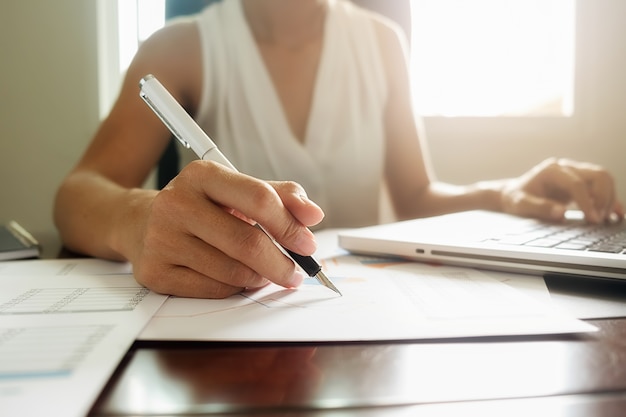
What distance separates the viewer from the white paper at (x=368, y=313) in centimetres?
29

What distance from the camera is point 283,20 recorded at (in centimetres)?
97

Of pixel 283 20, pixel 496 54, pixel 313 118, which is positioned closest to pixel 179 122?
pixel 313 118

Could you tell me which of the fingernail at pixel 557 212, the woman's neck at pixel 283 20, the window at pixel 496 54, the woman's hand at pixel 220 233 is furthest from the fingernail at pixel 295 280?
the window at pixel 496 54

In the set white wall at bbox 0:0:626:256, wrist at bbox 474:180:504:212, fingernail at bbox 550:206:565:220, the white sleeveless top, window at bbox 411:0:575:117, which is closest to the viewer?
fingernail at bbox 550:206:565:220

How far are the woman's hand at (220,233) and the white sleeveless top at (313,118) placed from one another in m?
0.53

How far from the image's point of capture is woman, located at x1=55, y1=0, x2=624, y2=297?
689 mm

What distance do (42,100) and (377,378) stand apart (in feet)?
3.40

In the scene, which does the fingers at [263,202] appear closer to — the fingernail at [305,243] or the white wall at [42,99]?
the fingernail at [305,243]

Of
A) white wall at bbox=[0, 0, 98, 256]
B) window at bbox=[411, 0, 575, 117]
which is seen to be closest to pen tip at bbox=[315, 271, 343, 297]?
white wall at bbox=[0, 0, 98, 256]

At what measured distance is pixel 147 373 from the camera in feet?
0.80

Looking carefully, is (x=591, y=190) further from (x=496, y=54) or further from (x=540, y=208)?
(x=496, y=54)

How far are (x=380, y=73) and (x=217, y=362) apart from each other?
85 cm

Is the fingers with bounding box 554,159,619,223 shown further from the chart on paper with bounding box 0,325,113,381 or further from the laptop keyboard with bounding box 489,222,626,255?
the chart on paper with bounding box 0,325,113,381

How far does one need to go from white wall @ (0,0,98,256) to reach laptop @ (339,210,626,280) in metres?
0.77
